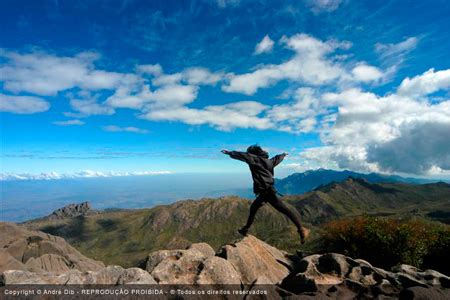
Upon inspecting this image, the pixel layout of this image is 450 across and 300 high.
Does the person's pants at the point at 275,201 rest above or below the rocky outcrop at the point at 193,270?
above

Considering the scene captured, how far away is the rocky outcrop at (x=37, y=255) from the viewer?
81562 mm

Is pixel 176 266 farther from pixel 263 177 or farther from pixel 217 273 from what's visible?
pixel 263 177

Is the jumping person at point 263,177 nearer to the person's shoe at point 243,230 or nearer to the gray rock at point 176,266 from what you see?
the person's shoe at point 243,230

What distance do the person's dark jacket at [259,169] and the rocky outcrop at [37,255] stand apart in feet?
152

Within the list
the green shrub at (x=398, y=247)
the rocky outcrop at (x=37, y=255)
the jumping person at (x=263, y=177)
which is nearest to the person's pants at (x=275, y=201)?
the jumping person at (x=263, y=177)

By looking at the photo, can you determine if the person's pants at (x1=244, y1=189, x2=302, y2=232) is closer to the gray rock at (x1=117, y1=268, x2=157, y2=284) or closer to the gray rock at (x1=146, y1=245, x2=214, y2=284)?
the gray rock at (x1=146, y1=245, x2=214, y2=284)

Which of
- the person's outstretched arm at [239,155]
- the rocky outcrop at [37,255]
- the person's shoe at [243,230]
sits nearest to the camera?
the person's outstretched arm at [239,155]

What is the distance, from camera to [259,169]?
1617cm

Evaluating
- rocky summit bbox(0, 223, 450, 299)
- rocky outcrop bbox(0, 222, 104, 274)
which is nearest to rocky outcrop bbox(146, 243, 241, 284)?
rocky summit bbox(0, 223, 450, 299)

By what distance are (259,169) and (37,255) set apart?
151 metres

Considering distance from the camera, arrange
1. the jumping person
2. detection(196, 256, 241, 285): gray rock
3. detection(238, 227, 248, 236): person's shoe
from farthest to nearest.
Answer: detection(238, 227, 248, 236): person's shoe → the jumping person → detection(196, 256, 241, 285): gray rock

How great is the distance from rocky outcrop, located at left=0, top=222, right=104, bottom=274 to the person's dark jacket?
46.4 meters

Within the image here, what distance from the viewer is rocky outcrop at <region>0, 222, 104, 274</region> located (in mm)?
81562

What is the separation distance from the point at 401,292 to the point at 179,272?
29.8 ft
